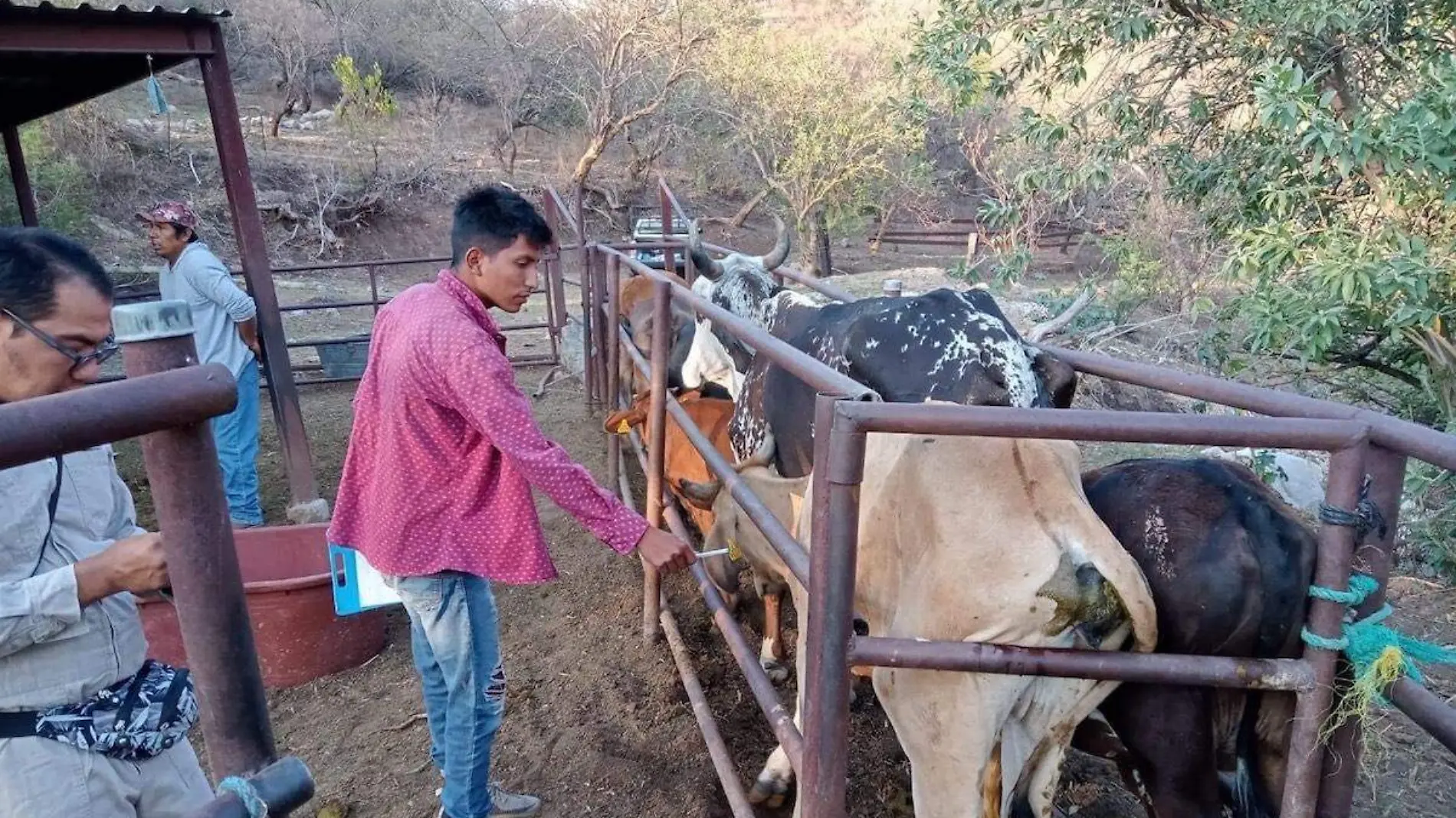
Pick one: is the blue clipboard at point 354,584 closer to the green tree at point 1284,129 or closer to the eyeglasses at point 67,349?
the eyeglasses at point 67,349

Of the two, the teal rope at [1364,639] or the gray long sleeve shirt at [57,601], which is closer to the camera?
the gray long sleeve shirt at [57,601]

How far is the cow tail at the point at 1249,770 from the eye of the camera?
2.10m

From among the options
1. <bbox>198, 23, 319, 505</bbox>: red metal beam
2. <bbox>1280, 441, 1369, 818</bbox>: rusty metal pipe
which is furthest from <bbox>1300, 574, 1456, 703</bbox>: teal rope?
<bbox>198, 23, 319, 505</bbox>: red metal beam

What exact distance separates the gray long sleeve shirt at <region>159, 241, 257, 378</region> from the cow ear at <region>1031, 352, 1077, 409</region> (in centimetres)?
400

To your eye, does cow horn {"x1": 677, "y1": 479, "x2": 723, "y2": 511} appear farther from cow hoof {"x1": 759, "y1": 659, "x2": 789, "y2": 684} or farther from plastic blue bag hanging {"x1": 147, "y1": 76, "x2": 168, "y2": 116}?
plastic blue bag hanging {"x1": 147, "y1": 76, "x2": 168, "y2": 116}

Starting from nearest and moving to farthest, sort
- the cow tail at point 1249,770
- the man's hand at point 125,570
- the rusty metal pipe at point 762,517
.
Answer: the man's hand at point 125,570, the rusty metal pipe at point 762,517, the cow tail at point 1249,770

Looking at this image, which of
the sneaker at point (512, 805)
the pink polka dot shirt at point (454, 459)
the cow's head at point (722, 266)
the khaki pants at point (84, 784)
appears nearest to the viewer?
the khaki pants at point (84, 784)

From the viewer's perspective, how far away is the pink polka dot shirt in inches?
87.6

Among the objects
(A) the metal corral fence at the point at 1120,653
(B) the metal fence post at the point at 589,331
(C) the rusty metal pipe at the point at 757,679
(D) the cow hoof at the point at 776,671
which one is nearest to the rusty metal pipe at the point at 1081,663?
(A) the metal corral fence at the point at 1120,653

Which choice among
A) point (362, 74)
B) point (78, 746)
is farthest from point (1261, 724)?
point (362, 74)

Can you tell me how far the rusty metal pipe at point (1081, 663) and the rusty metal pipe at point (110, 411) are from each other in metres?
1.16

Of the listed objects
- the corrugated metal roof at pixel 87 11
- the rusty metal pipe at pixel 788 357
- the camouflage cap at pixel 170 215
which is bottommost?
the rusty metal pipe at pixel 788 357

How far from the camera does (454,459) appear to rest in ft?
7.84

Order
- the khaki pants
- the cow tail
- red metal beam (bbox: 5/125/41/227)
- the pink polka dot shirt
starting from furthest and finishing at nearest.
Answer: red metal beam (bbox: 5/125/41/227)
the pink polka dot shirt
the cow tail
the khaki pants
